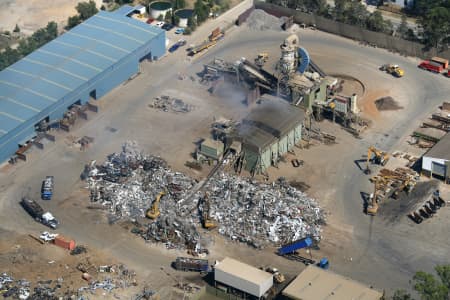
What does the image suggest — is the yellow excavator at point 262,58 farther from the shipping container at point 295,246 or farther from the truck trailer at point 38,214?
the truck trailer at point 38,214

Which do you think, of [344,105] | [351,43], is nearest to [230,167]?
[344,105]

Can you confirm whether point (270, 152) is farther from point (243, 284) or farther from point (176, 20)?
point (176, 20)

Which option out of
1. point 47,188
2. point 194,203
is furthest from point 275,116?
point 47,188

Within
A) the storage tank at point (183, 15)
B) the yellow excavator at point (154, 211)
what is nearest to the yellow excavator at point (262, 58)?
the storage tank at point (183, 15)

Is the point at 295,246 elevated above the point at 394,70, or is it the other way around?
the point at 394,70

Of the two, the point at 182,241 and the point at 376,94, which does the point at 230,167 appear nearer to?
the point at 182,241

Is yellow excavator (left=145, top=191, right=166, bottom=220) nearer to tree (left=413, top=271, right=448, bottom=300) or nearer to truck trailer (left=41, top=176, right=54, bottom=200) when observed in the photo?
truck trailer (left=41, top=176, right=54, bottom=200)
